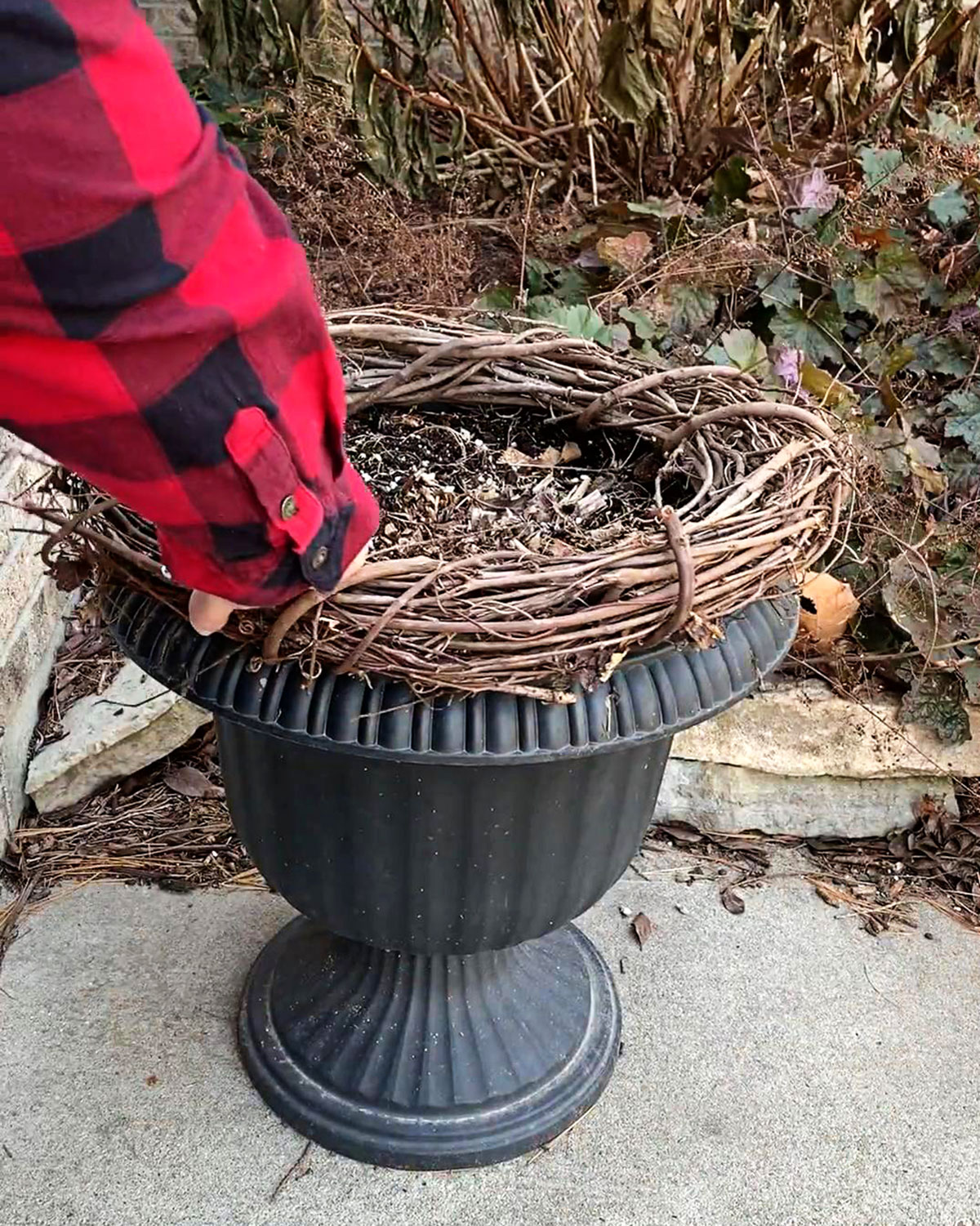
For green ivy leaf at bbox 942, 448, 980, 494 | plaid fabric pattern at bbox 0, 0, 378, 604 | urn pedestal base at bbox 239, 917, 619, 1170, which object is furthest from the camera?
green ivy leaf at bbox 942, 448, 980, 494

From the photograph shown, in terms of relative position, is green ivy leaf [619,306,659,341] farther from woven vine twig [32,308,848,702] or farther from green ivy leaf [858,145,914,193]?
woven vine twig [32,308,848,702]

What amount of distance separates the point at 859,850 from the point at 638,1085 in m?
0.73

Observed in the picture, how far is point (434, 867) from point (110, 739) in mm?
1034

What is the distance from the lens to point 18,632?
7.02 feet

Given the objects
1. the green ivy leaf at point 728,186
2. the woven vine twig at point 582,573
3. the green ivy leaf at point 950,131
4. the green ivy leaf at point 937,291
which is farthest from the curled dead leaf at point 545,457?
the green ivy leaf at point 950,131

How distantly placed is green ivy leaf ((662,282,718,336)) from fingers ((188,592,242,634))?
167 centimetres

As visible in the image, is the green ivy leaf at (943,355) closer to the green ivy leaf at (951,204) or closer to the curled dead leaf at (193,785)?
the green ivy leaf at (951,204)

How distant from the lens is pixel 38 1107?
1637 millimetres

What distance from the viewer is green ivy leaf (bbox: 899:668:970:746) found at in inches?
82.2

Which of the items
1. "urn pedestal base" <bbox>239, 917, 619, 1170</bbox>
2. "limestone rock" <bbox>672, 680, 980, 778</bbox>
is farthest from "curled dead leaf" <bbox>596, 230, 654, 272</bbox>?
"urn pedestal base" <bbox>239, 917, 619, 1170</bbox>

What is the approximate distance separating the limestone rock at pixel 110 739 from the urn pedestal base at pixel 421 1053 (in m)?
0.59

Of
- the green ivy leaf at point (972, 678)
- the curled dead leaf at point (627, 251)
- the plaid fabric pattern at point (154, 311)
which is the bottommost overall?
the green ivy leaf at point (972, 678)

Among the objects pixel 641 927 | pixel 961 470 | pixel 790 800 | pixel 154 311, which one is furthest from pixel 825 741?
pixel 154 311

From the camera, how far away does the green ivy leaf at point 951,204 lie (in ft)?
7.80
